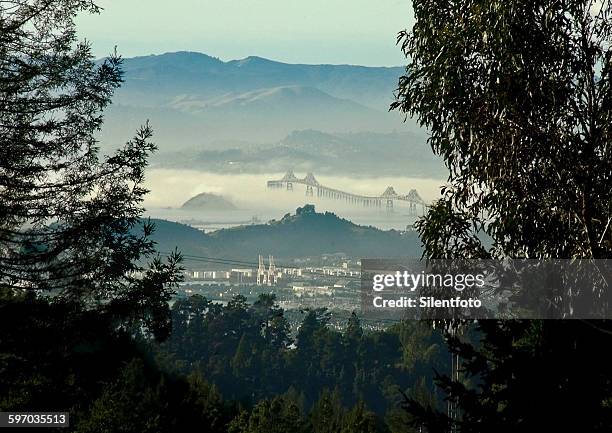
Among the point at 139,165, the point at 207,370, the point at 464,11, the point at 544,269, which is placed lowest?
the point at 207,370

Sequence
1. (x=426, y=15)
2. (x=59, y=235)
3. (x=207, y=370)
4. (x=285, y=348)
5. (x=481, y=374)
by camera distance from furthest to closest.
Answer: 1. (x=285, y=348)
2. (x=207, y=370)
3. (x=59, y=235)
4. (x=426, y=15)
5. (x=481, y=374)

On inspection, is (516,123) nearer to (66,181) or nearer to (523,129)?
(523,129)

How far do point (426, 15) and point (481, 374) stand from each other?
7.83m

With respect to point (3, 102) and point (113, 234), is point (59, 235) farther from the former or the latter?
point (3, 102)

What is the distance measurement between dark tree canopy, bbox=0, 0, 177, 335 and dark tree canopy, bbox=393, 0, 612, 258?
16.3 feet

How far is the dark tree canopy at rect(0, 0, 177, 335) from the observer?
1691 cm

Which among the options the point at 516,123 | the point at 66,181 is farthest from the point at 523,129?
the point at 66,181

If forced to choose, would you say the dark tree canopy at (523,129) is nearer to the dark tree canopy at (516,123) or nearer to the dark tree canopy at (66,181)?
the dark tree canopy at (516,123)

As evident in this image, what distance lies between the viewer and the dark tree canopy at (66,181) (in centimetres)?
1691

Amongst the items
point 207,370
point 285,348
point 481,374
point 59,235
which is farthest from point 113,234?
point 285,348

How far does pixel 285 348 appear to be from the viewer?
406 ft

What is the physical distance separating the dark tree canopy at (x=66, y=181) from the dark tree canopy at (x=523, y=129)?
16.3 feet

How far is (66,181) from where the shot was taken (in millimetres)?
17938

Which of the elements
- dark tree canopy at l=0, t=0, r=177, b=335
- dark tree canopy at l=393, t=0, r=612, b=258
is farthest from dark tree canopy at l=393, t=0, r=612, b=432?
dark tree canopy at l=0, t=0, r=177, b=335
